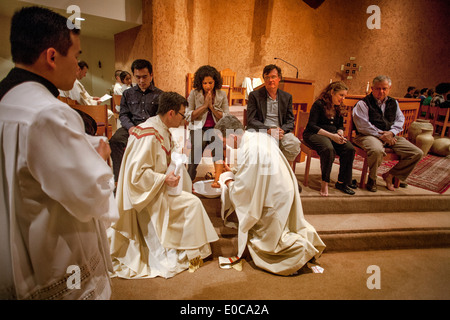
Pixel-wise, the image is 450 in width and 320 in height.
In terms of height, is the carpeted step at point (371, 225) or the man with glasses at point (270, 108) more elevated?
the man with glasses at point (270, 108)

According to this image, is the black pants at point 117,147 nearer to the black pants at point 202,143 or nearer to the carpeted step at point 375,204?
the black pants at point 202,143

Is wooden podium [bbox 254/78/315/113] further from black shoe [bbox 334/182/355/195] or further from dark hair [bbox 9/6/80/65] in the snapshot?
dark hair [bbox 9/6/80/65]

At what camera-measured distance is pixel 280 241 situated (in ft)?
7.55

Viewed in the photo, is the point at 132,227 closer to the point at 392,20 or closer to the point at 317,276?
the point at 317,276

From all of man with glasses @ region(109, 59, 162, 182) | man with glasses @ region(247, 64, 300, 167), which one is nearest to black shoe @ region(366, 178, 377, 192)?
man with glasses @ region(247, 64, 300, 167)

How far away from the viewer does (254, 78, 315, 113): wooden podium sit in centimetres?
420

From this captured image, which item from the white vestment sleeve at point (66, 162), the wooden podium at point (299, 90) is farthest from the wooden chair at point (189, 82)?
the white vestment sleeve at point (66, 162)

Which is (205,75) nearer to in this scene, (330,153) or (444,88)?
(330,153)

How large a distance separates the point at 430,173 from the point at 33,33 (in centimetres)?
553

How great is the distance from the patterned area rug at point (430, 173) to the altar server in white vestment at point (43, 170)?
4459 mm

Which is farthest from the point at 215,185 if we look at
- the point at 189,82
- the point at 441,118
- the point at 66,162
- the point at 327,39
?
the point at 327,39

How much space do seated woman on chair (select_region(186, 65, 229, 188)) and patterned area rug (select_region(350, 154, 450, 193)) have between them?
2.78 metres

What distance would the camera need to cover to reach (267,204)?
7.66ft

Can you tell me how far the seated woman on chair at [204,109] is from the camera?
344 cm
